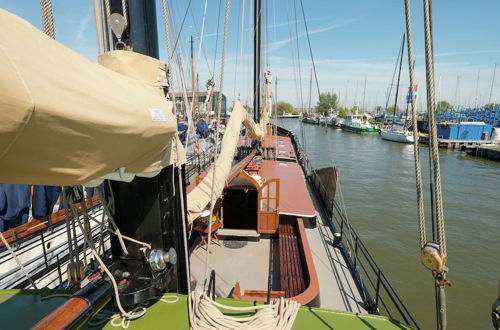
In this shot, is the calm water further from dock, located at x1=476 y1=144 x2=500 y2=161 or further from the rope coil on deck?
the rope coil on deck

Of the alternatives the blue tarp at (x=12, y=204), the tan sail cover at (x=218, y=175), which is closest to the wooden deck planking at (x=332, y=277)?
the tan sail cover at (x=218, y=175)

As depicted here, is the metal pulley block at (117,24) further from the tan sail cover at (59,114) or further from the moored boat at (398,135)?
the moored boat at (398,135)

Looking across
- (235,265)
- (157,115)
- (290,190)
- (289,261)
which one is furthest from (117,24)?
(290,190)

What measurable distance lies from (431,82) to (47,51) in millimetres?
2372

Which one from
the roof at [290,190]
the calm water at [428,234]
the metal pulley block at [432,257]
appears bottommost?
the calm water at [428,234]

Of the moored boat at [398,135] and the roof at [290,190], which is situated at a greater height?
the roof at [290,190]

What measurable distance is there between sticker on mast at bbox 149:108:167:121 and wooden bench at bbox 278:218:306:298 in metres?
4.35

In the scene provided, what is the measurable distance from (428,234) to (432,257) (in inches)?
462

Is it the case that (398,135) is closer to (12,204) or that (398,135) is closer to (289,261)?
(289,261)

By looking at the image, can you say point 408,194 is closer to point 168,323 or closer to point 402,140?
point 168,323

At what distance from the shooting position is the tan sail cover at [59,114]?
2.78 ft

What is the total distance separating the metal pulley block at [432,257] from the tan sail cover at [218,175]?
2.00m

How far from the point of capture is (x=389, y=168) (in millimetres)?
25578

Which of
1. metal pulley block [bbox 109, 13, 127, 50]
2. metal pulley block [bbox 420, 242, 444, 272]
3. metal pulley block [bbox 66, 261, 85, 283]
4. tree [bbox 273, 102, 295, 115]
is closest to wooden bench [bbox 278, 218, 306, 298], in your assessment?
metal pulley block [bbox 420, 242, 444, 272]
